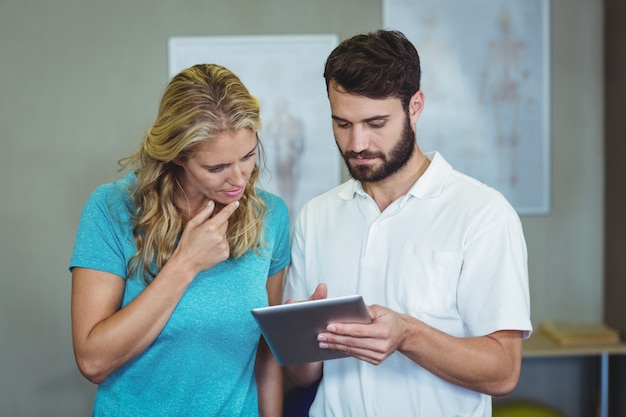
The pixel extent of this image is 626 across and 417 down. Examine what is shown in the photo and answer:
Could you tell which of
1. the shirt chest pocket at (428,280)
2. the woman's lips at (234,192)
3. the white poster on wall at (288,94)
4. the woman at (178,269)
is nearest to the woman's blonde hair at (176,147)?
the woman at (178,269)

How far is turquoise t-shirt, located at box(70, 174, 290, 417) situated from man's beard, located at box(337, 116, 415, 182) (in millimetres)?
407

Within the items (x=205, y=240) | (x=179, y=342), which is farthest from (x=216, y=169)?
(x=179, y=342)

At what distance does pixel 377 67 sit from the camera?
1.67 metres

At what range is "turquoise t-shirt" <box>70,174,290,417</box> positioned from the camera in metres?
1.58

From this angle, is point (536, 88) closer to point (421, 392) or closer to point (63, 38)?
point (421, 392)

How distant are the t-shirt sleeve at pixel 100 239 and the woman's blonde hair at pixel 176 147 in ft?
0.13

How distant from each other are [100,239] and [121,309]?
168 millimetres

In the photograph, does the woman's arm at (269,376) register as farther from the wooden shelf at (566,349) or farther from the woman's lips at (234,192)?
the wooden shelf at (566,349)

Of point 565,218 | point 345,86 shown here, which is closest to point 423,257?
point 345,86

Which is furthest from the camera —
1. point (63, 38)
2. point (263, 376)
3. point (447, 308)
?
point (63, 38)

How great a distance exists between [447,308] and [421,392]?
218mm

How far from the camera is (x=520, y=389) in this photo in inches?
127

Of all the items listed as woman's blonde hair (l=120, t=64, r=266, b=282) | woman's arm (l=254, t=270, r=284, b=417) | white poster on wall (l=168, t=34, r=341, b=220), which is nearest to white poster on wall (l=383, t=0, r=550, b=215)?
white poster on wall (l=168, t=34, r=341, b=220)

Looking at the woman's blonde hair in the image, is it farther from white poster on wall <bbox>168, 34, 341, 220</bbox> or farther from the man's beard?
white poster on wall <bbox>168, 34, 341, 220</bbox>
